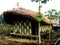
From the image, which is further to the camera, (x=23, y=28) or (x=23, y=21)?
(x=23, y=28)

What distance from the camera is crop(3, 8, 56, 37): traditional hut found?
58.7 ft

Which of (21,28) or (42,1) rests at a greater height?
(42,1)

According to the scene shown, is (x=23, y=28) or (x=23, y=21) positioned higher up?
(x=23, y=21)

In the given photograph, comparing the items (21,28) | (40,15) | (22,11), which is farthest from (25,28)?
(40,15)

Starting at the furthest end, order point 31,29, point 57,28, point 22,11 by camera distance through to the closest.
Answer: point 31,29
point 22,11
point 57,28

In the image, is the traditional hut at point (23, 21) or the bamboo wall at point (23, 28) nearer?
the traditional hut at point (23, 21)

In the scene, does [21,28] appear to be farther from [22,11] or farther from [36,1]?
[36,1]

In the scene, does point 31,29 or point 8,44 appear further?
point 31,29

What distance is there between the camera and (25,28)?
64.5ft

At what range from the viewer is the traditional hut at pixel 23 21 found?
17.9 metres

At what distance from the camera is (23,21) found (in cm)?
1933

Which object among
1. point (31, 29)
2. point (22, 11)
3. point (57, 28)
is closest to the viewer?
point (57, 28)

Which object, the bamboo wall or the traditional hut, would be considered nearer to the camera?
the traditional hut

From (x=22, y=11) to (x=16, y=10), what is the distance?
0.55 metres
